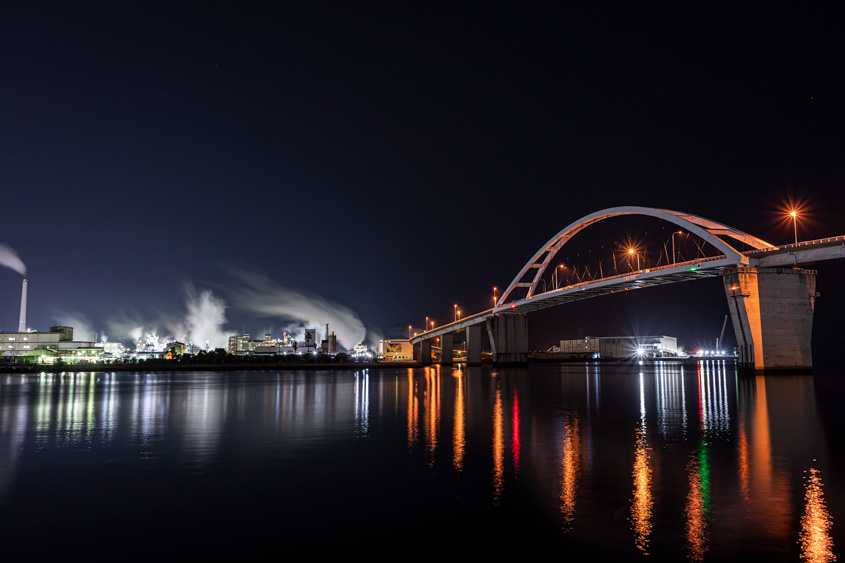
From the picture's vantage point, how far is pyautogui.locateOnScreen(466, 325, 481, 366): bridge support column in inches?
5098

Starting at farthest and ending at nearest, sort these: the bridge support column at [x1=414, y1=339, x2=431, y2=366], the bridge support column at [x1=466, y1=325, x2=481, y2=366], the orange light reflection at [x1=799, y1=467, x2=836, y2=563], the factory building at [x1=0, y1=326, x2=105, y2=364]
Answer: the factory building at [x1=0, y1=326, x2=105, y2=364], the bridge support column at [x1=414, y1=339, x2=431, y2=366], the bridge support column at [x1=466, y1=325, x2=481, y2=366], the orange light reflection at [x1=799, y1=467, x2=836, y2=563]

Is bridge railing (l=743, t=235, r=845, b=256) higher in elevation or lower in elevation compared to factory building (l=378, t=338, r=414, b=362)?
higher

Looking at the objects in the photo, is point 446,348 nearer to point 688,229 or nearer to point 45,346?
point 688,229

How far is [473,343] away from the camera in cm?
13012

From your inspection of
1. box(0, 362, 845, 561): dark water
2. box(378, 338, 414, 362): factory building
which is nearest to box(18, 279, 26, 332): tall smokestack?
box(378, 338, 414, 362): factory building

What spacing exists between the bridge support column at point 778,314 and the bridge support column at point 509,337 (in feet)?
181

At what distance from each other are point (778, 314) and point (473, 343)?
248ft

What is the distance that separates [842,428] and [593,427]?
8.69 metres

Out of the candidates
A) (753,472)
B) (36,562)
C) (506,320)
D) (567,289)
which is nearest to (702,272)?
(567,289)

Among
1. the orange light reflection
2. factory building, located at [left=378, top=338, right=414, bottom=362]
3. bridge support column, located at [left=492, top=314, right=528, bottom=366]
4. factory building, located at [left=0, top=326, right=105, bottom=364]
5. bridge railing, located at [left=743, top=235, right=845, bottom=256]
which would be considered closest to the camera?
the orange light reflection

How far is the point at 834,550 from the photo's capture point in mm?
7664

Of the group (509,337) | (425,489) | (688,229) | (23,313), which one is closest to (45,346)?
(23,313)

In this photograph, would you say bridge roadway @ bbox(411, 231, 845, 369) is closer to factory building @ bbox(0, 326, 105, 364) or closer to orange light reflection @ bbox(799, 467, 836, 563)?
orange light reflection @ bbox(799, 467, 836, 563)

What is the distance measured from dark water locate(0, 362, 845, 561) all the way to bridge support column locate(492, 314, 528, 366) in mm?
89764
